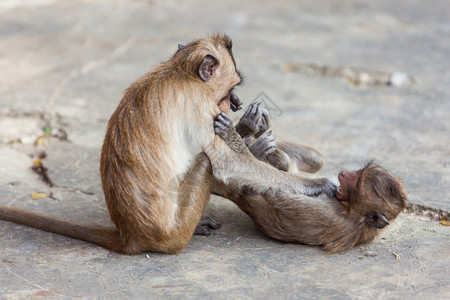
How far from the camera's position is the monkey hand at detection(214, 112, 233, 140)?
13.5 ft

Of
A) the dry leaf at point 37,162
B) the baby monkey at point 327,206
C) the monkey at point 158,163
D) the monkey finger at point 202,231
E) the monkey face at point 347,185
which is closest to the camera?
the monkey at point 158,163

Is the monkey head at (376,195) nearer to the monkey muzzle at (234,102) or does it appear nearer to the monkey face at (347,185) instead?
the monkey face at (347,185)

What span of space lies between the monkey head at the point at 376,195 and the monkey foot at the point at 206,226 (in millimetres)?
933

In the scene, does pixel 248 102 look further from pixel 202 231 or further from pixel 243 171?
pixel 243 171

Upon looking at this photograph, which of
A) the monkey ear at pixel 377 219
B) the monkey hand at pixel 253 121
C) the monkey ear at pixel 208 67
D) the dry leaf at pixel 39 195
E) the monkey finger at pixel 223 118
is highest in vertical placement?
the monkey ear at pixel 208 67

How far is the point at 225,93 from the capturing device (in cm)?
447

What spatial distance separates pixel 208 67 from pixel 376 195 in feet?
Result: 4.46

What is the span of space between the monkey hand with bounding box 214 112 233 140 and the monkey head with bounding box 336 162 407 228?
0.87m

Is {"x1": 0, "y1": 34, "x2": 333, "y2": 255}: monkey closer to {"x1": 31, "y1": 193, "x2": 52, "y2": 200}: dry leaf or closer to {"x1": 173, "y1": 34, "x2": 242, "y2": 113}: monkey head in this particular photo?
{"x1": 173, "y1": 34, "x2": 242, "y2": 113}: monkey head

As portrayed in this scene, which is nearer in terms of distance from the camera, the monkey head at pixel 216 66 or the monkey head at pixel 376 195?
the monkey head at pixel 376 195

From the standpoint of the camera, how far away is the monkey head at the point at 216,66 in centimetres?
429

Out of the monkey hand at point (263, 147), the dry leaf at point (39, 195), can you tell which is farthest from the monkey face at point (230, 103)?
the dry leaf at point (39, 195)

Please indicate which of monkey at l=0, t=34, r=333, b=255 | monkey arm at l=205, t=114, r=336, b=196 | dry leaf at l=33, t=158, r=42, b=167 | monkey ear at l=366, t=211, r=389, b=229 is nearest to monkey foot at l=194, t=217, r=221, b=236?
monkey at l=0, t=34, r=333, b=255

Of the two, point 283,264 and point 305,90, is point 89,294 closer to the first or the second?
point 283,264
